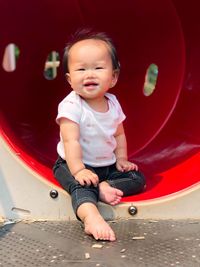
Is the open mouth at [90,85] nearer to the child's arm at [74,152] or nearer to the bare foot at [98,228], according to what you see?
the child's arm at [74,152]

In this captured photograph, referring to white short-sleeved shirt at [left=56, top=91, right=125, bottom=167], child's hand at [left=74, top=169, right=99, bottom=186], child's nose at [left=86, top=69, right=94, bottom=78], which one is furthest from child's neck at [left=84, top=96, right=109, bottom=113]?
child's hand at [left=74, top=169, right=99, bottom=186]

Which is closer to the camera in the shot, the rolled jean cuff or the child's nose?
the rolled jean cuff

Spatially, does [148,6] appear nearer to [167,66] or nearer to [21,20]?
[167,66]

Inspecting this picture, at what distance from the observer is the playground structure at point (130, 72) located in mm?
2736

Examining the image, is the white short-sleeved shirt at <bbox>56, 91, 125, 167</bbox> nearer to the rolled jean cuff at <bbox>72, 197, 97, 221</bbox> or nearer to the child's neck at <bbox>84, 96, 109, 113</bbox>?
the child's neck at <bbox>84, 96, 109, 113</bbox>

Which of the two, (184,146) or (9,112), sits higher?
(9,112)

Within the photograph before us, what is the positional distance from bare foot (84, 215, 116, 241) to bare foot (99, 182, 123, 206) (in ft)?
0.41

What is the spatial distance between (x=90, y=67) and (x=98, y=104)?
6.9 inches

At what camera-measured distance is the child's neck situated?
225 centimetres

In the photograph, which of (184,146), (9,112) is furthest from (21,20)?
(184,146)

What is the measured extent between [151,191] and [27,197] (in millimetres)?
451

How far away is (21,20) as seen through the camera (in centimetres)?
285

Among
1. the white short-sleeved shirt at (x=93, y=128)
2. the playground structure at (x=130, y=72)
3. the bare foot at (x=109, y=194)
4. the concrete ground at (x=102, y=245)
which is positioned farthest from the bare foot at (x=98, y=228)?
the playground structure at (x=130, y=72)

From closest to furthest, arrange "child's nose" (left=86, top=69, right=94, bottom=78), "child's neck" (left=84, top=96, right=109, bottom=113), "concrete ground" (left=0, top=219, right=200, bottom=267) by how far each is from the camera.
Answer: "concrete ground" (left=0, top=219, right=200, bottom=267) → "child's nose" (left=86, top=69, right=94, bottom=78) → "child's neck" (left=84, top=96, right=109, bottom=113)
